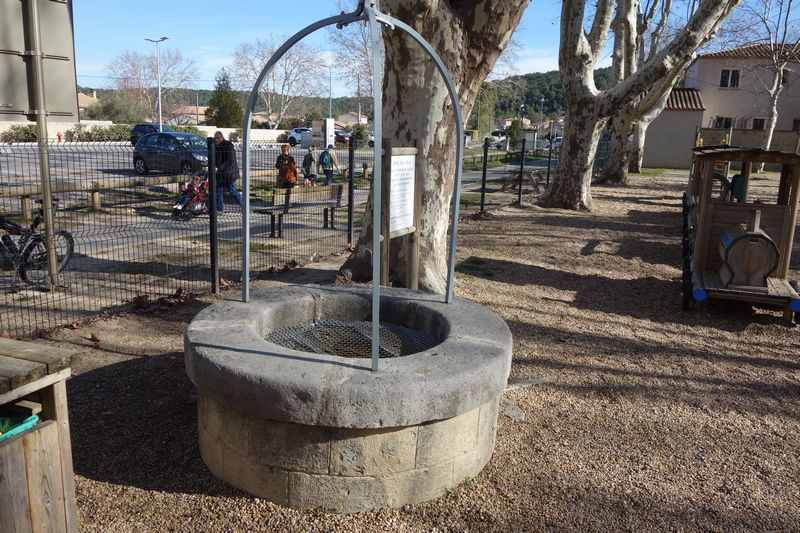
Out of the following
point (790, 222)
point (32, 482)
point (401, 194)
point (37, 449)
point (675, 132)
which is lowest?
point (32, 482)

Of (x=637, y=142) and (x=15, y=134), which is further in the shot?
(x=15, y=134)

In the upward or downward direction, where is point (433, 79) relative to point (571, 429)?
upward

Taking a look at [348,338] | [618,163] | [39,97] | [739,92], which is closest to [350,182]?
[39,97]

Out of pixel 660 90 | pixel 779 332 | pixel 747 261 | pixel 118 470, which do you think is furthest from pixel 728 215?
pixel 660 90

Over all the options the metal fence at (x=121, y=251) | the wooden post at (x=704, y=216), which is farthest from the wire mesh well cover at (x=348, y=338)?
the wooden post at (x=704, y=216)

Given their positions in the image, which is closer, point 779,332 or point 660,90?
point 779,332

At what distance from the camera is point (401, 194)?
15.1 feet

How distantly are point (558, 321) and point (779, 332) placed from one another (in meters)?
2.15

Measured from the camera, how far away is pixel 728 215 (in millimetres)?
7098

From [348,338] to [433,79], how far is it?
2915 mm

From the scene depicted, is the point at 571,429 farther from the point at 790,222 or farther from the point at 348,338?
the point at 790,222

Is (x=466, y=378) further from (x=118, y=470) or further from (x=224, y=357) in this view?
(x=118, y=470)

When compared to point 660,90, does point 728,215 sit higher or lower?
lower

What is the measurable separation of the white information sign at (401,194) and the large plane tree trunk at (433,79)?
3.63 ft
